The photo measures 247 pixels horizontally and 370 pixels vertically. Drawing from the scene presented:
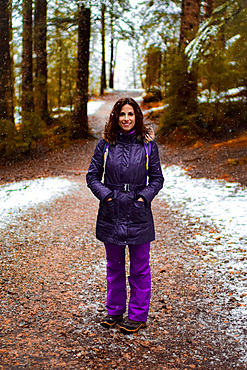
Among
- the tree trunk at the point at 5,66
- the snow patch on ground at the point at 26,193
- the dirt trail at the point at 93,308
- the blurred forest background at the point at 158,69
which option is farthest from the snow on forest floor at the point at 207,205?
the tree trunk at the point at 5,66

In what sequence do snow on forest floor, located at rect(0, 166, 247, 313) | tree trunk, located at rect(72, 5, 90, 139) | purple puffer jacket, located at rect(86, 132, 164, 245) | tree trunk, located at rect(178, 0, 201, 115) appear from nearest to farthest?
1. purple puffer jacket, located at rect(86, 132, 164, 245)
2. snow on forest floor, located at rect(0, 166, 247, 313)
3. tree trunk, located at rect(178, 0, 201, 115)
4. tree trunk, located at rect(72, 5, 90, 139)

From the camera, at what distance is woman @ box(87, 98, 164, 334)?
3.15 m

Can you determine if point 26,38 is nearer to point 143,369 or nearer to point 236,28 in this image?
point 236,28

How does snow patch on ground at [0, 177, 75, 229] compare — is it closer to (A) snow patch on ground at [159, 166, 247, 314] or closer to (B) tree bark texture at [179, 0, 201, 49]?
(A) snow patch on ground at [159, 166, 247, 314]

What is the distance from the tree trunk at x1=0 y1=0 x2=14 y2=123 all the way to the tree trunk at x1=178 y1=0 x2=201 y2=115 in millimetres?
6121

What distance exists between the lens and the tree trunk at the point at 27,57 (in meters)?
14.0

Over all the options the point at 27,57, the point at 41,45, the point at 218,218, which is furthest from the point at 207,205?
the point at 41,45

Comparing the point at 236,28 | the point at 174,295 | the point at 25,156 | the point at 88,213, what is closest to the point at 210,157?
the point at 236,28

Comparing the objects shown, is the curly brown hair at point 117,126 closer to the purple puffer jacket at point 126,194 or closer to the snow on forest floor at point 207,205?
the purple puffer jacket at point 126,194

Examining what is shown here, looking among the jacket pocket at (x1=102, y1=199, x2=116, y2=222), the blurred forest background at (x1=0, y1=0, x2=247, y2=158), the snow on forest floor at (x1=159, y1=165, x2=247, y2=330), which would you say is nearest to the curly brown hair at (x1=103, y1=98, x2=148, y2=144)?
the jacket pocket at (x1=102, y1=199, x2=116, y2=222)

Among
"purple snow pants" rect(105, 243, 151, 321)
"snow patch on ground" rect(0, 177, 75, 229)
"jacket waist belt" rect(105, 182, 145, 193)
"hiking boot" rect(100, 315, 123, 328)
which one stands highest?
"jacket waist belt" rect(105, 182, 145, 193)

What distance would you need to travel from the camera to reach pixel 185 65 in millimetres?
12695

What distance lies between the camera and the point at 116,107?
329 centimetres

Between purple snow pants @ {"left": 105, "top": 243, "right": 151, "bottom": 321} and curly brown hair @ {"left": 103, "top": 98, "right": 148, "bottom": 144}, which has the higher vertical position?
curly brown hair @ {"left": 103, "top": 98, "right": 148, "bottom": 144}
